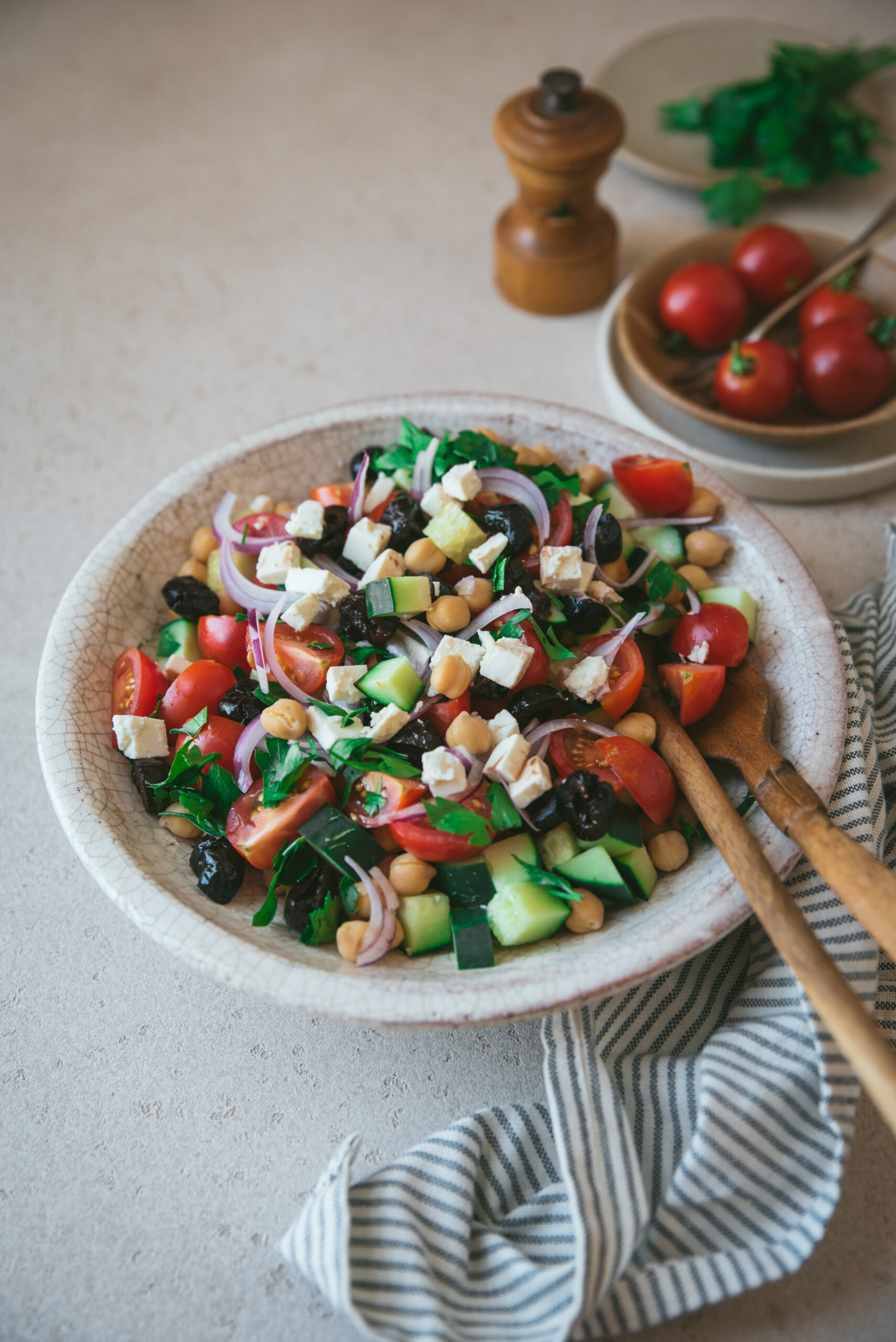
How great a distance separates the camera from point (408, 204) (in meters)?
3.85

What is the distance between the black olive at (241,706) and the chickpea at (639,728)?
28.6 inches

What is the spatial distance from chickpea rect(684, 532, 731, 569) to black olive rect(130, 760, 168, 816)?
1261mm

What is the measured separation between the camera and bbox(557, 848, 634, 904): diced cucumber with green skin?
181 cm

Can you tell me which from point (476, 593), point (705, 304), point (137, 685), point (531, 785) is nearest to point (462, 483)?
point (476, 593)

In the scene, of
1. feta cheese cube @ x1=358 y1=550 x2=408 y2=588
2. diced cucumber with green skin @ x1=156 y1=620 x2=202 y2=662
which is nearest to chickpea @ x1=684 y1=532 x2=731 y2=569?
feta cheese cube @ x1=358 y1=550 x2=408 y2=588

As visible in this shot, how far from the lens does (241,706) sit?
2025 mm

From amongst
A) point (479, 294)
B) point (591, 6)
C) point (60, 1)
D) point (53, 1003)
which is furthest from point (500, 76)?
point (53, 1003)

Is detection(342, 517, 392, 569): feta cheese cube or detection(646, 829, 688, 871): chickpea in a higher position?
detection(342, 517, 392, 569): feta cheese cube

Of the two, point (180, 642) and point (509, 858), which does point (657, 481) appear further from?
point (180, 642)

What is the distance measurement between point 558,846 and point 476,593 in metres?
0.55

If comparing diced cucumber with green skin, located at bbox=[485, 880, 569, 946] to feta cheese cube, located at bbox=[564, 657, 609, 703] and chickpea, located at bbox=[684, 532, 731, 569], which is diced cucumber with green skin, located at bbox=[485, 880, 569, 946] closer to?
feta cheese cube, located at bbox=[564, 657, 609, 703]

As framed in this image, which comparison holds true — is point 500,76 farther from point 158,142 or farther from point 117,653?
point 117,653

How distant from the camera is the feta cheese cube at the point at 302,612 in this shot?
2.04 m

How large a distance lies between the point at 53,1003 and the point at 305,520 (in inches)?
45.3
